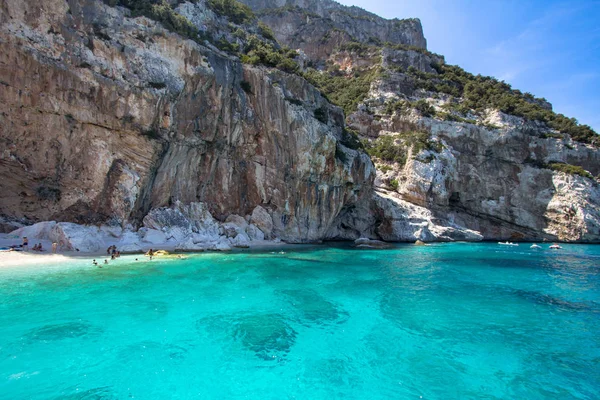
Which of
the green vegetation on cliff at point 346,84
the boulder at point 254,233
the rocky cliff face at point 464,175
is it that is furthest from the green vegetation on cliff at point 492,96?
the boulder at point 254,233

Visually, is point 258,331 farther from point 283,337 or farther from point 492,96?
point 492,96

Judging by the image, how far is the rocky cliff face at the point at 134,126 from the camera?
21.3m

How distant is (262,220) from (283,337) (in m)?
23.4

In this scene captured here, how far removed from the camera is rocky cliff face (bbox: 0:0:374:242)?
69.8ft

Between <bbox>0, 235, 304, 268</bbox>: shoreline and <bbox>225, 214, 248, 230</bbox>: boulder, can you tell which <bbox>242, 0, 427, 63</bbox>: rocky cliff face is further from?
<bbox>0, 235, 304, 268</bbox>: shoreline

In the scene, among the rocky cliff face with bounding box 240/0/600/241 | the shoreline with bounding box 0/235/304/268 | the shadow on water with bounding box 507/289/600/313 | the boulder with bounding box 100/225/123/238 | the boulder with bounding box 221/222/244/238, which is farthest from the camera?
the rocky cliff face with bounding box 240/0/600/241

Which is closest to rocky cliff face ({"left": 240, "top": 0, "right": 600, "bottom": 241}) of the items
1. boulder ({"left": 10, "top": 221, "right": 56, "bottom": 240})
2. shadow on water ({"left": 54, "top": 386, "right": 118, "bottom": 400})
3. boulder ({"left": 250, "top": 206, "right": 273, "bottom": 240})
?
boulder ({"left": 250, "top": 206, "right": 273, "bottom": 240})

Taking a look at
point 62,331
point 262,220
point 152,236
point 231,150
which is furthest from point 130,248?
point 62,331

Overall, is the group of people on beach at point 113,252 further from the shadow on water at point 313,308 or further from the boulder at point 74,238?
the shadow on water at point 313,308

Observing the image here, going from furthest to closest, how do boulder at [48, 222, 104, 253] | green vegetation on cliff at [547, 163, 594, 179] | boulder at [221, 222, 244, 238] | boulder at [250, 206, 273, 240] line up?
green vegetation on cliff at [547, 163, 594, 179] → boulder at [250, 206, 273, 240] → boulder at [221, 222, 244, 238] → boulder at [48, 222, 104, 253]

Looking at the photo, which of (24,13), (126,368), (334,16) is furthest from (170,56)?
(334,16)

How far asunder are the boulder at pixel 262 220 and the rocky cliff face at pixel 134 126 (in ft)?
2.58

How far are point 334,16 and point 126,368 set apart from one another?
96.8 m

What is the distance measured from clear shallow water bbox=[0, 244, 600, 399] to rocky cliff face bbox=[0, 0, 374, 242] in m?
8.84
